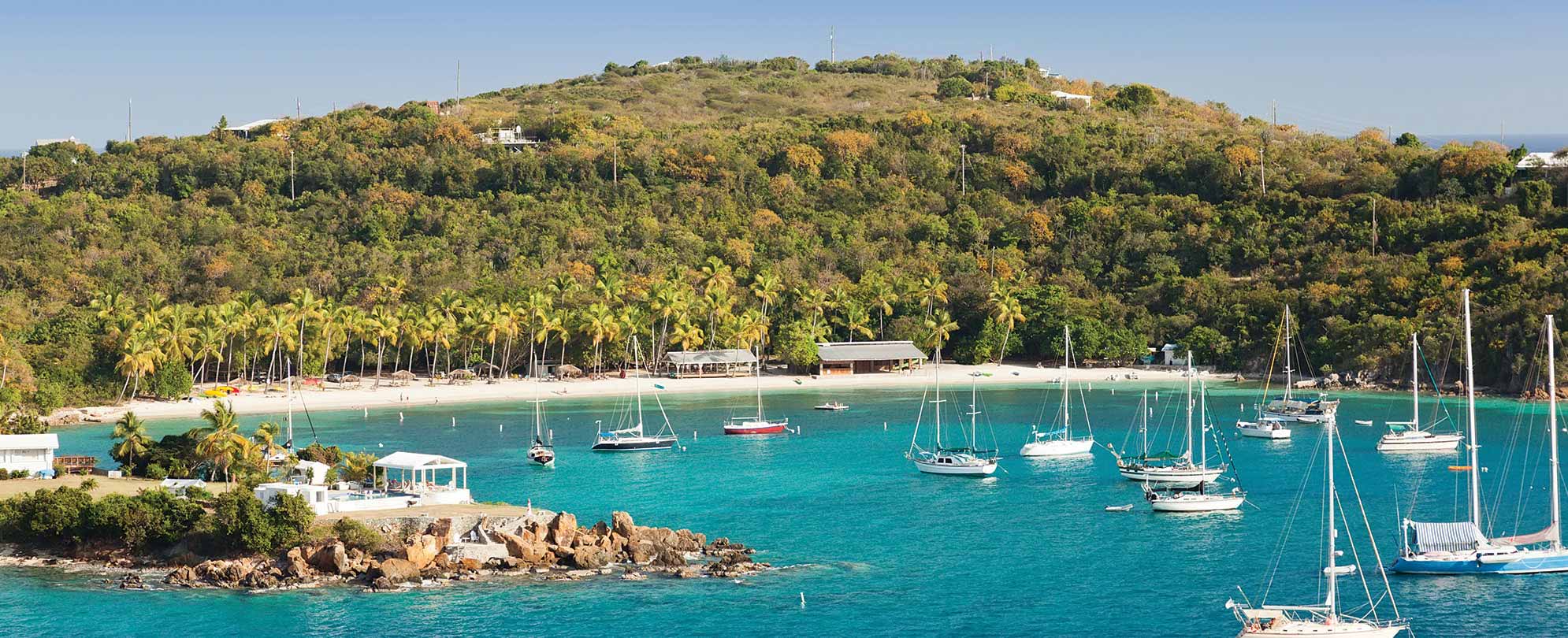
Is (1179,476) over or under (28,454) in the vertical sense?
under

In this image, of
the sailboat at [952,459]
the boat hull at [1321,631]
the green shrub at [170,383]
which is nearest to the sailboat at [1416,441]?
the sailboat at [952,459]

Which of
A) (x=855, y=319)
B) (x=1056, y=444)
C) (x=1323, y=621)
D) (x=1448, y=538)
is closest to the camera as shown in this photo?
(x=1323, y=621)

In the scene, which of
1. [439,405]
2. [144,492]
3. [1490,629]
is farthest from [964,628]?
[439,405]

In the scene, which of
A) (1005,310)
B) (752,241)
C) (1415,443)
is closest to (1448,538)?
(1415,443)

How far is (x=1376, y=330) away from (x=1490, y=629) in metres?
55.5

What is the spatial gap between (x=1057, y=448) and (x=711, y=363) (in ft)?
117

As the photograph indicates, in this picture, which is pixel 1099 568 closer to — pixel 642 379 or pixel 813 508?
pixel 813 508

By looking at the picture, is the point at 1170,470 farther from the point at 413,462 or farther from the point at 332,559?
the point at 332,559

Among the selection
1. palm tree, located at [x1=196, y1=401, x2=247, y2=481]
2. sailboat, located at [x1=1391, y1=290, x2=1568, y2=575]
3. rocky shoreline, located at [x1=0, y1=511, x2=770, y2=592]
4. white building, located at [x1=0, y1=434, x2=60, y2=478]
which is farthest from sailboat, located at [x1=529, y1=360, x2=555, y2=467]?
sailboat, located at [x1=1391, y1=290, x2=1568, y2=575]

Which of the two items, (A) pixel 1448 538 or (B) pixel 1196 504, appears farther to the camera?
(B) pixel 1196 504

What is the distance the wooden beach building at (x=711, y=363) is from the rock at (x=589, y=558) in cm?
5238

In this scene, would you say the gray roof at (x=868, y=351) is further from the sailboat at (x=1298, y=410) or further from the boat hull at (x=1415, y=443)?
the boat hull at (x=1415, y=443)

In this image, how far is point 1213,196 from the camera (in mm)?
122875

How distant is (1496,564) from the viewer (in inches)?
1751
